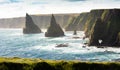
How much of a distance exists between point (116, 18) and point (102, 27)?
12304 mm

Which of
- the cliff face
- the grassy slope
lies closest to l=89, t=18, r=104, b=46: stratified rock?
the cliff face

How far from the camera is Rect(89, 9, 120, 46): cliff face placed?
497 ft

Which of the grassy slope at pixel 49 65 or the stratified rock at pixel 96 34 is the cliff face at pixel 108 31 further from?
the grassy slope at pixel 49 65

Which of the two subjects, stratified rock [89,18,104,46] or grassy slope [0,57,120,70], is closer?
grassy slope [0,57,120,70]

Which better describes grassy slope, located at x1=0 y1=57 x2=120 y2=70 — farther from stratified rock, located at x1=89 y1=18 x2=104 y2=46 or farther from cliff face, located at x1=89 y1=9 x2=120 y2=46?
stratified rock, located at x1=89 y1=18 x2=104 y2=46

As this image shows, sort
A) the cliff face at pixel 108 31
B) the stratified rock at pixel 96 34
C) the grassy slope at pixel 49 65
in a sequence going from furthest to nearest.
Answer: the stratified rock at pixel 96 34 < the cliff face at pixel 108 31 < the grassy slope at pixel 49 65

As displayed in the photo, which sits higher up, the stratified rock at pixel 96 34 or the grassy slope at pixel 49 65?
the grassy slope at pixel 49 65

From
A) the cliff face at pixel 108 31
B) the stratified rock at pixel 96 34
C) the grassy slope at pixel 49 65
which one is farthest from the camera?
the stratified rock at pixel 96 34

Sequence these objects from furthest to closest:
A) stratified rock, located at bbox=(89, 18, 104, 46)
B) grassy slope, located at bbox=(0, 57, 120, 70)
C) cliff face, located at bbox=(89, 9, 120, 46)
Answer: stratified rock, located at bbox=(89, 18, 104, 46) < cliff face, located at bbox=(89, 9, 120, 46) < grassy slope, located at bbox=(0, 57, 120, 70)

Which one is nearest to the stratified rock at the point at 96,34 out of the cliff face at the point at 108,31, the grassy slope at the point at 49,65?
the cliff face at the point at 108,31

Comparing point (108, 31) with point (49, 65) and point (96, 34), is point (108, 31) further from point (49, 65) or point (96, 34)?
point (49, 65)

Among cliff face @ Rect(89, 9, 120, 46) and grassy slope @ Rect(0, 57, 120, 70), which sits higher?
grassy slope @ Rect(0, 57, 120, 70)

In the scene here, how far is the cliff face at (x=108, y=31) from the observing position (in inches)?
5969

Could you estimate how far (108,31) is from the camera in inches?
6309
